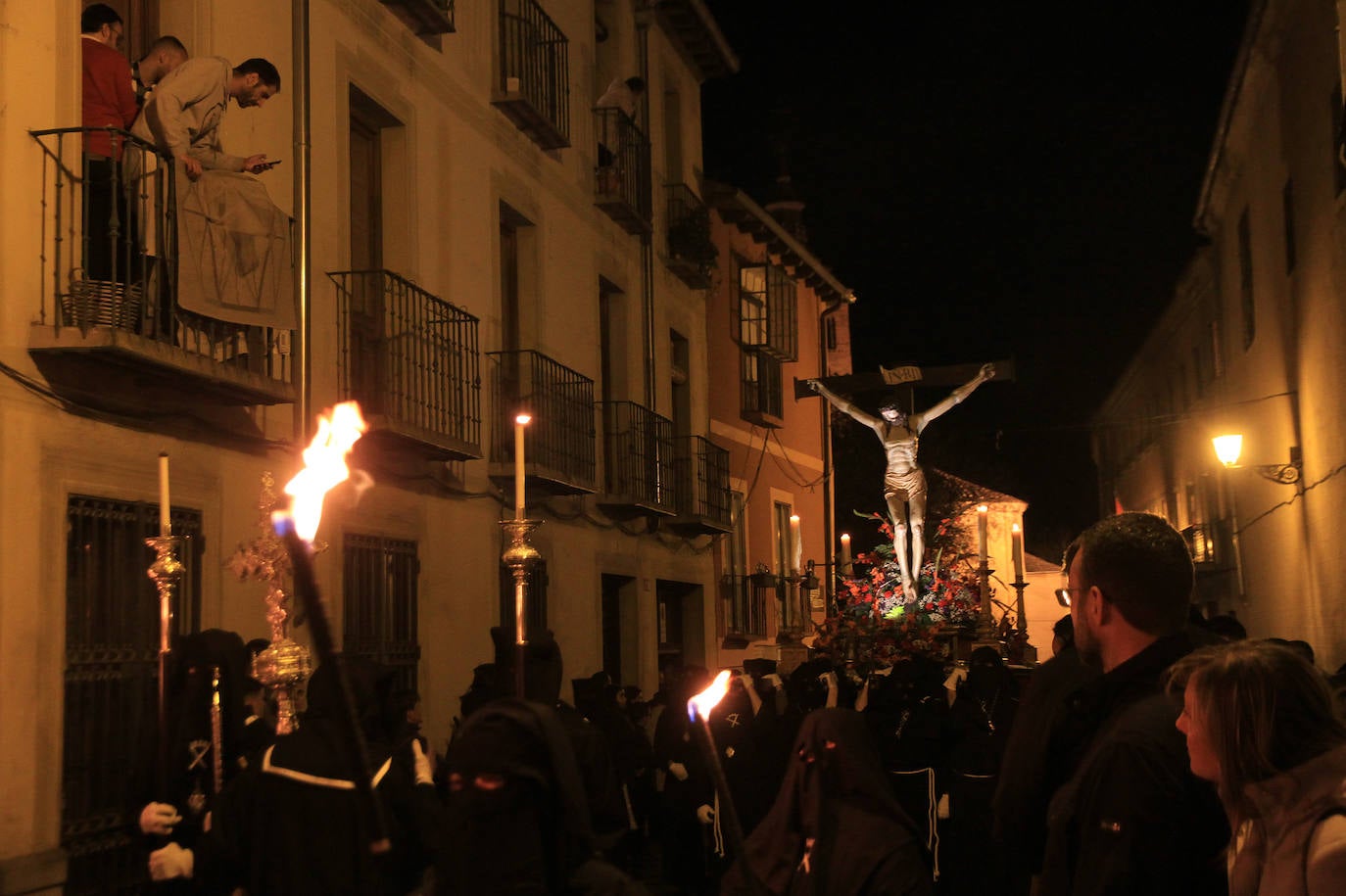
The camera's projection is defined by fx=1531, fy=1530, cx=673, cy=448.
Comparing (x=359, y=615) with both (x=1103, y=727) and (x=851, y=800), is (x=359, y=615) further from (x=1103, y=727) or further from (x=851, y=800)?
(x=1103, y=727)

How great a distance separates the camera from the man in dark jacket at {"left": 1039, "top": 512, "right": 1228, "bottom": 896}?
335 centimetres

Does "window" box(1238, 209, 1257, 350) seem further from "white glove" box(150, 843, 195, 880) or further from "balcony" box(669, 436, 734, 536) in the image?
"white glove" box(150, 843, 195, 880)

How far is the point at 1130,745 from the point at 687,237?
57.3ft

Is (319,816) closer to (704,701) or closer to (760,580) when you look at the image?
(704,701)

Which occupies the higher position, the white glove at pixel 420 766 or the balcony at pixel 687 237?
the balcony at pixel 687 237

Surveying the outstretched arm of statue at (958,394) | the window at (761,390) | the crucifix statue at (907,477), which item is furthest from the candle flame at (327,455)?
the window at (761,390)

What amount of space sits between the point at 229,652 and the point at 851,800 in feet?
9.99

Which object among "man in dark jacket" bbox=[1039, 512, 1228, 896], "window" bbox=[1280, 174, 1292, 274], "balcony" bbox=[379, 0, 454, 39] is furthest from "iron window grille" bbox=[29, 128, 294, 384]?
"window" bbox=[1280, 174, 1292, 274]

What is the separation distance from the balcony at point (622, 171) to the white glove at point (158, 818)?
12.3 metres

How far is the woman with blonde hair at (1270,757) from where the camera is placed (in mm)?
2922

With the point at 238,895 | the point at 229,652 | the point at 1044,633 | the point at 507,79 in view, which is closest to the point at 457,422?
the point at 507,79

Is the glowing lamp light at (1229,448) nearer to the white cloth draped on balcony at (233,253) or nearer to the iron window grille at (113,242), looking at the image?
the white cloth draped on balcony at (233,253)

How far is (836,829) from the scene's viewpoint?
5215mm

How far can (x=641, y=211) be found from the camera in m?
19.2
